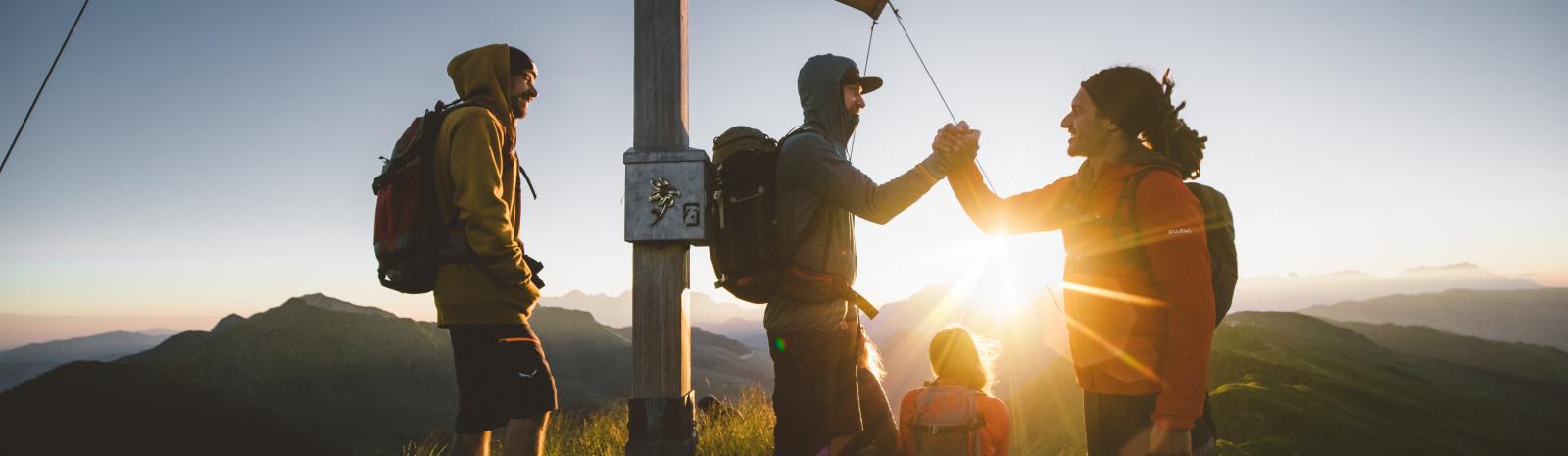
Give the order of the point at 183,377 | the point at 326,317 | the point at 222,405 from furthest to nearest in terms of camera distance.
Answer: the point at 326,317 < the point at 183,377 < the point at 222,405

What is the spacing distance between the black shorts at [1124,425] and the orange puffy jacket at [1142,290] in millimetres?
38

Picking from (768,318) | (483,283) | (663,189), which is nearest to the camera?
(483,283)

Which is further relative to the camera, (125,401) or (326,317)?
(326,317)

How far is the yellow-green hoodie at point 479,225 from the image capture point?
243 centimetres

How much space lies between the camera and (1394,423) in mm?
31031

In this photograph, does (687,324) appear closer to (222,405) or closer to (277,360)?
(222,405)

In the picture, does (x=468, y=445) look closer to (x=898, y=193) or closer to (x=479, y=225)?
(x=479, y=225)

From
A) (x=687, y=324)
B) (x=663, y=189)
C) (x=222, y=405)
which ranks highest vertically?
(x=663, y=189)

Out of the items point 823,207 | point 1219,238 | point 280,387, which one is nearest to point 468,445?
point 823,207

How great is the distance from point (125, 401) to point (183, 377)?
243 inches

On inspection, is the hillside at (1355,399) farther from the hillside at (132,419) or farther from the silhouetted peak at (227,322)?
the silhouetted peak at (227,322)

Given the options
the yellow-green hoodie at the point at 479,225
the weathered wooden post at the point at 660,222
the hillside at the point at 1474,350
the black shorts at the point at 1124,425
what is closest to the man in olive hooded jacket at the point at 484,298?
the yellow-green hoodie at the point at 479,225

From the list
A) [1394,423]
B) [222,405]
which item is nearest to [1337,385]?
[1394,423]

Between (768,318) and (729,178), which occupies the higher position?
(729,178)
